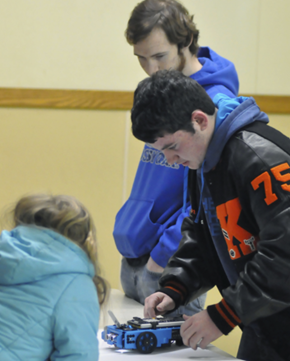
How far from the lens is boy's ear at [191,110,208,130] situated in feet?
3.66

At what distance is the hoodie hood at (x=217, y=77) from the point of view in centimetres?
155

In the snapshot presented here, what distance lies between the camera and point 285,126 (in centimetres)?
286

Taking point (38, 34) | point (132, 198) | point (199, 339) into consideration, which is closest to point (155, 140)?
point (199, 339)

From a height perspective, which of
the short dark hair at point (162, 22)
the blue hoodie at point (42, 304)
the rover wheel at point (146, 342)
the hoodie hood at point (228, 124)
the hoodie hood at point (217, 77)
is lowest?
the rover wheel at point (146, 342)

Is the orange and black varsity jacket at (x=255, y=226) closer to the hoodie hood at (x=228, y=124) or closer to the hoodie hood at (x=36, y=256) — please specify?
the hoodie hood at (x=228, y=124)

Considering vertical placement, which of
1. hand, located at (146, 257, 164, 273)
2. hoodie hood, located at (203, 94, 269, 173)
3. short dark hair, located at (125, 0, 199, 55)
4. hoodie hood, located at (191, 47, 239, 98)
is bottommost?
hand, located at (146, 257, 164, 273)

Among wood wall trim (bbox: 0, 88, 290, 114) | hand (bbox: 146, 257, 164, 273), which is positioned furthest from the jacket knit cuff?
wood wall trim (bbox: 0, 88, 290, 114)

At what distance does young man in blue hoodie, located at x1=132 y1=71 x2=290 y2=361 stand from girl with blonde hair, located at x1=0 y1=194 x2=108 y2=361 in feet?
1.15

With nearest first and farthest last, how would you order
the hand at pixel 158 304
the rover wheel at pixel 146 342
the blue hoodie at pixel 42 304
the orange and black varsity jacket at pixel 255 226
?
the blue hoodie at pixel 42 304, the orange and black varsity jacket at pixel 255 226, the rover wheel at pixel 146 342, the hand at pixel 158 304

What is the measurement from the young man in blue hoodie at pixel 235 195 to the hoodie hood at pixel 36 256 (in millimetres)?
376

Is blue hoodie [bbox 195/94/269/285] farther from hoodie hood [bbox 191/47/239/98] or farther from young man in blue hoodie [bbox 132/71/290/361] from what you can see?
hoodie hood [bbox 191/47/239/98]

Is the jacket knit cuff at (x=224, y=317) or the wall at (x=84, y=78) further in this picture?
the wall at (x=84, y=78)

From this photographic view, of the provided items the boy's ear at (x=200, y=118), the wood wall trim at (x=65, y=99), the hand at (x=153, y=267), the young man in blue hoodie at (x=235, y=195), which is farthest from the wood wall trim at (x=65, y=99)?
the boy's ear at (x=200, y=118)

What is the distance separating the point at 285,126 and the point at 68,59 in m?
1.40
